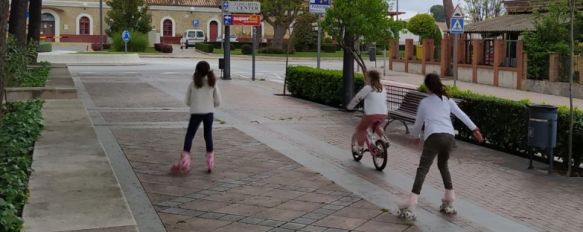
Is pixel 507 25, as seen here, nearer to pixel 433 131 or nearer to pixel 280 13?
pixel 280 13

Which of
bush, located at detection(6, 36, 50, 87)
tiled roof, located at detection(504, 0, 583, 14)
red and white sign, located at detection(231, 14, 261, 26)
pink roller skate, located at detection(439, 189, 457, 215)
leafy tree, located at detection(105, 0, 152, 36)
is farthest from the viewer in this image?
leafy tree, located at detection(105, 0, 152, 36)

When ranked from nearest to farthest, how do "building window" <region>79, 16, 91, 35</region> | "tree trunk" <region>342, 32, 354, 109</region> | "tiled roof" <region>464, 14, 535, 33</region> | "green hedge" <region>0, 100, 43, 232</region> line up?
"green hedge" <region>0, 100, 43, 232</region>
"tree trunk" <region>342, 32, 354, 109</region>
"tiled roof" <region>464, 14, 535, 33</region>
"building window" <region>79, 16, 91, 35</region>

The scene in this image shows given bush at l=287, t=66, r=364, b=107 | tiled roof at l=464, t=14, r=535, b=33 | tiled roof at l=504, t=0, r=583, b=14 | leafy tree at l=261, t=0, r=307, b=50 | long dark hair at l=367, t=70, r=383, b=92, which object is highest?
leafy tree at l=261, t=0, r=307, b=50

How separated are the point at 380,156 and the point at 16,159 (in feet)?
14.4

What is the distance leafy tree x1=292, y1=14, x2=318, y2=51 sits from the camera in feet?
216

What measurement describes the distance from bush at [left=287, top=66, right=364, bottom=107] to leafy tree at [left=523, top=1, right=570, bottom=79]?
1198 centimetres

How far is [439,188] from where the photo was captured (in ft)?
27.2

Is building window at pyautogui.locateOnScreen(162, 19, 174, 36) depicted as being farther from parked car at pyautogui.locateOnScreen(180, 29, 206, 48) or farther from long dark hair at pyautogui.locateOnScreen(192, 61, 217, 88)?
long dark hair at pyautogui.locateOnScreen(192, 61, 217, 88)

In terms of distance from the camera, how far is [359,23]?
15.9m

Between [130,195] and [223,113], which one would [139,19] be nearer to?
[223,113]

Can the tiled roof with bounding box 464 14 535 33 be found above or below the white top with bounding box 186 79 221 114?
above

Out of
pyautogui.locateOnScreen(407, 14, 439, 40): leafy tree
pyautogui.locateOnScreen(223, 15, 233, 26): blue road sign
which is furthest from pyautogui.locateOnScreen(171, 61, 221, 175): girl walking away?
pyautogui.locateOnScreen(407, 14, 439, 40): leafy tree

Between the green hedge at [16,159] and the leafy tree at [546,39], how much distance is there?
21399mm

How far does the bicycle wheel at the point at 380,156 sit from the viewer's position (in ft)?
29.9
